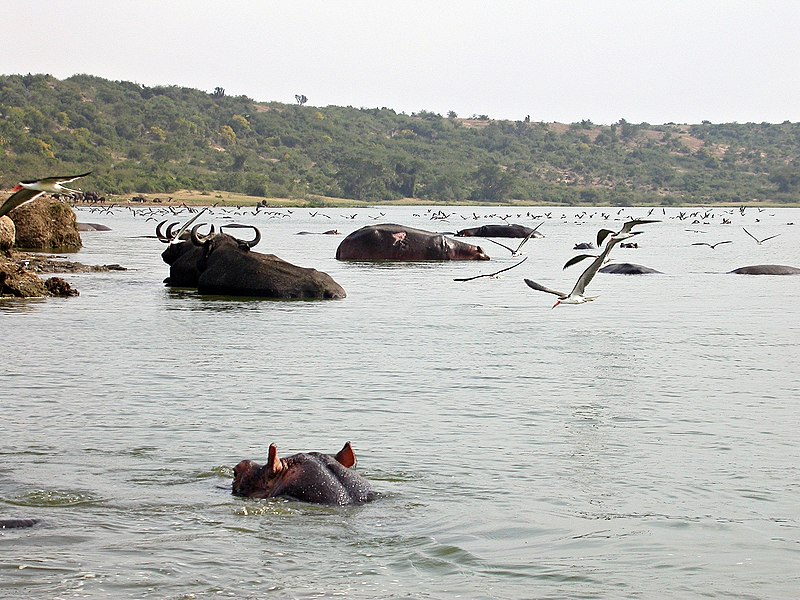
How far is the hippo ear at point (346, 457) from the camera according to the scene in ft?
23.8

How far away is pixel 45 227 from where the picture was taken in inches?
1159

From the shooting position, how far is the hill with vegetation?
112m

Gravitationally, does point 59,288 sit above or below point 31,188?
below

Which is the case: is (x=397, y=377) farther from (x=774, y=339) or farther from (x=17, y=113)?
(x=17, y=113)

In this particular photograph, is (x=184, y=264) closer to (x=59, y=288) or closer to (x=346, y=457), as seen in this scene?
(x=59, y=288)

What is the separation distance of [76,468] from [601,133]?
18056 cm

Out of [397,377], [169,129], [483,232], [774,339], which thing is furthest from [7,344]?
[169,129]

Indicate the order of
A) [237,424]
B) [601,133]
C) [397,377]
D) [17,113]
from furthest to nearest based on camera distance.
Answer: [601,133], [17,113], [397,377], [237,424]

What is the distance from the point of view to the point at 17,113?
118 m

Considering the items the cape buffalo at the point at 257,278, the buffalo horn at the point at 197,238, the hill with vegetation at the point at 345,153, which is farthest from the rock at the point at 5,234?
the hill with vegetation at the point at 345,153

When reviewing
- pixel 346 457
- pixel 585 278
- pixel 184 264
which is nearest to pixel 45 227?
pixel 184 264

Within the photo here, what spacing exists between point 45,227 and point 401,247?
864cm

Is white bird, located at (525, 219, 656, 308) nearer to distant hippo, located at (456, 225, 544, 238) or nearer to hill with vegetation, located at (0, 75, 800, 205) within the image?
distant hippo, located at (456, 225, 544, 238)

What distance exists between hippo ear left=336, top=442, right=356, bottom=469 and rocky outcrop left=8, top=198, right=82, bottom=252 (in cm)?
2288
